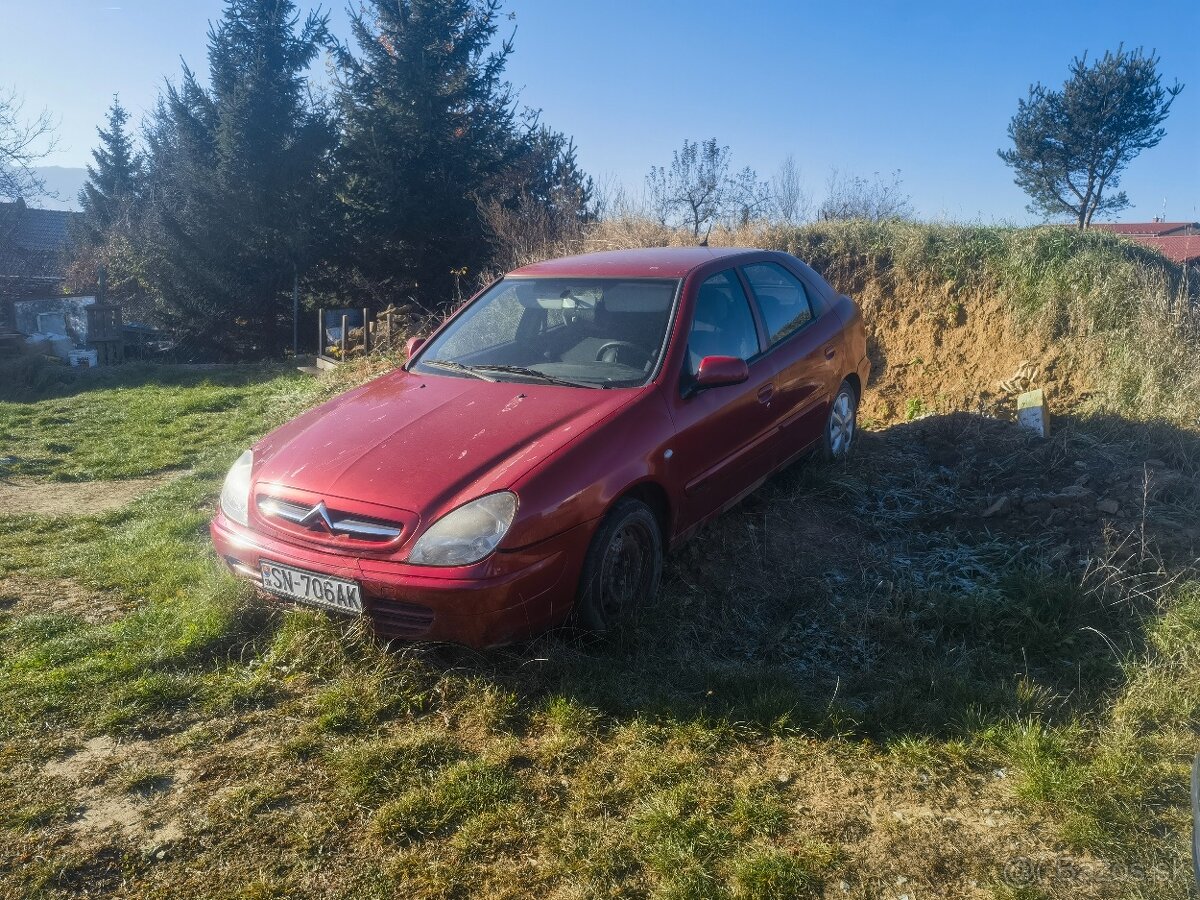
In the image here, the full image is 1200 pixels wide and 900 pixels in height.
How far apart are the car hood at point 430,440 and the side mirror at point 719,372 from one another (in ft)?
1.28

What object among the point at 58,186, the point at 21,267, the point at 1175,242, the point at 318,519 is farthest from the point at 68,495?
the point at 58,186

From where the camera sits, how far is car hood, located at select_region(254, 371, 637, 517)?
3551 mm

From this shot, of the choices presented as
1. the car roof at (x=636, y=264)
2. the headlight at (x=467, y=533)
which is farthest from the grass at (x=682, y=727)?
the car roof at (x=636, y=264)

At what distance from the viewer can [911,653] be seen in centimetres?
392

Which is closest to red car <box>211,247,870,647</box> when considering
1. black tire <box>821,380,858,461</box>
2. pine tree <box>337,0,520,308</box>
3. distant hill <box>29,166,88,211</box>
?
black tire <box>821,380,858,461</box>

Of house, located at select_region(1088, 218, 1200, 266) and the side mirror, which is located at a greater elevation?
house, located at select_region(1088, 218, 1200, 266)

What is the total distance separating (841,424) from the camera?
6.18m

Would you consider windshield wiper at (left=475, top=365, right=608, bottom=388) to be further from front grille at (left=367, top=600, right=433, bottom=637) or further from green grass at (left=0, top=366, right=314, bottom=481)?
green grass at (left=0, top=366, right=314, bottom=481)

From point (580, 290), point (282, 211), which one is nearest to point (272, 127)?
point (282, 211)

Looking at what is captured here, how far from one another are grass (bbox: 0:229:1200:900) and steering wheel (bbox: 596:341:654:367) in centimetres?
115

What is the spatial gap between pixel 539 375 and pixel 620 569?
1123 mm

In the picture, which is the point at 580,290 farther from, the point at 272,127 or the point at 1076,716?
the point at 272,127

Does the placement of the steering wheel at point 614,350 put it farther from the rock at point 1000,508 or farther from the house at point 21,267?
the house at point 21,267

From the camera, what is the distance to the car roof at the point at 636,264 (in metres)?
4.90
